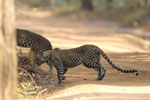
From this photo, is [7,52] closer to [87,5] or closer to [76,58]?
[76,58]

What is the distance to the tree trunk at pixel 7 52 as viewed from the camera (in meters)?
6.35

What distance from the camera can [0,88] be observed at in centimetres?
636

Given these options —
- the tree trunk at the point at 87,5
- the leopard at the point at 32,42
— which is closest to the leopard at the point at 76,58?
→ the leopard at the point at 32,42

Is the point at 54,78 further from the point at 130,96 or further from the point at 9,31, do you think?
the point at 9,31

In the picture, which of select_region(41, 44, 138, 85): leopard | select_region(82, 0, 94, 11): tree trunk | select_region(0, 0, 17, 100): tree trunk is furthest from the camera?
select_region(82, 0, 94, 11): tree trunk

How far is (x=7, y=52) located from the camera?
6.36 m

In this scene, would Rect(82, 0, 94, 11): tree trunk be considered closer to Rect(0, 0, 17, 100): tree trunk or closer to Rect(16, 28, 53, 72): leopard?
Rect(16, 28, 53, 72): leopard

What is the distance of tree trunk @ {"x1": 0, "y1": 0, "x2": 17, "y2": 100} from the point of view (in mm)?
6348

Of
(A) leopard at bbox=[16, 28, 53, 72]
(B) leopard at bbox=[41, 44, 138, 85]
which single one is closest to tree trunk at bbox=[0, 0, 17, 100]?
(B) leopard at bbox=[41, 44, 138, 85]

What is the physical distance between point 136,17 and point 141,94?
27343 mm

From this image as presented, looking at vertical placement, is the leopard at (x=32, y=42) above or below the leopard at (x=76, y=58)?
above

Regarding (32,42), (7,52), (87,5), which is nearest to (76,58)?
(32,42)

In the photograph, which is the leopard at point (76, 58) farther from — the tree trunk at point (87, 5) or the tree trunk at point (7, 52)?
the tree trunk at point (87, 5)

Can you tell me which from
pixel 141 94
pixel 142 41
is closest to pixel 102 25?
pixel 142 41
